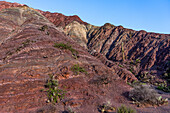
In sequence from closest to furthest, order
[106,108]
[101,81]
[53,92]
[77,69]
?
[106,108]
[53,92]
[101,81]
[77,69]

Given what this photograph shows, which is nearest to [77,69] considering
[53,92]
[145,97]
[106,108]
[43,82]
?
[43,82]

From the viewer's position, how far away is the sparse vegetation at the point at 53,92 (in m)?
8.24

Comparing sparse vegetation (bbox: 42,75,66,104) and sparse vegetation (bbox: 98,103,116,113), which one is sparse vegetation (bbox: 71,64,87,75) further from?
sparse vegetation (bbox: 98,103,116,113)

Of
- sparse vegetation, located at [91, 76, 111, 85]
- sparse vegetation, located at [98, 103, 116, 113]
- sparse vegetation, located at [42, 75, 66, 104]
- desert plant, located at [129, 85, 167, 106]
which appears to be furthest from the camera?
sparse vegetation, located at [91, 76, 111, 85]

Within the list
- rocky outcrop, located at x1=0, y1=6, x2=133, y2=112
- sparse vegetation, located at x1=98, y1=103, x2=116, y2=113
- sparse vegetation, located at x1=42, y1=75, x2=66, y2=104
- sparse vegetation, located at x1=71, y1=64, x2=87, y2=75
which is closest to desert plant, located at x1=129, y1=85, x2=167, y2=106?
rocky outcrop, located at x1=0, y1=6, x2=133, y2=112

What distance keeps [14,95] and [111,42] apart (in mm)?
39783

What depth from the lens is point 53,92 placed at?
8648mm

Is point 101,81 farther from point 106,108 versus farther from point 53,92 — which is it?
point 53,92

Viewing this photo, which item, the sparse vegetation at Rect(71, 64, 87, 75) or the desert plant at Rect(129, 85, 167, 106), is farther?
the sparse vegetation at Rect(71, 64, 87, 75)

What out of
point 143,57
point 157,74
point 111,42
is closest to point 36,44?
point 157,74

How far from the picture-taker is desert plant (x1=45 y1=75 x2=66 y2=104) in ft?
27.0

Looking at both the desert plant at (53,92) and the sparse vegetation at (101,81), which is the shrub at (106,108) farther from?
the sparse vegetation at (101,81)

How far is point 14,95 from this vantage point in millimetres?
8039

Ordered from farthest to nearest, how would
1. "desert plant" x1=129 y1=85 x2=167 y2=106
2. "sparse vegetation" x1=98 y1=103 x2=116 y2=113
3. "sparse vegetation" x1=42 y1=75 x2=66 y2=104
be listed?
"desert plant" x1=129 y1=85 x2=167 y2=106 < "sparse vegetation" x1=42 y1=75 x2=66 y2=104 < "sparse vegetation" x1=98 y1=103 x2=116 y2=113
